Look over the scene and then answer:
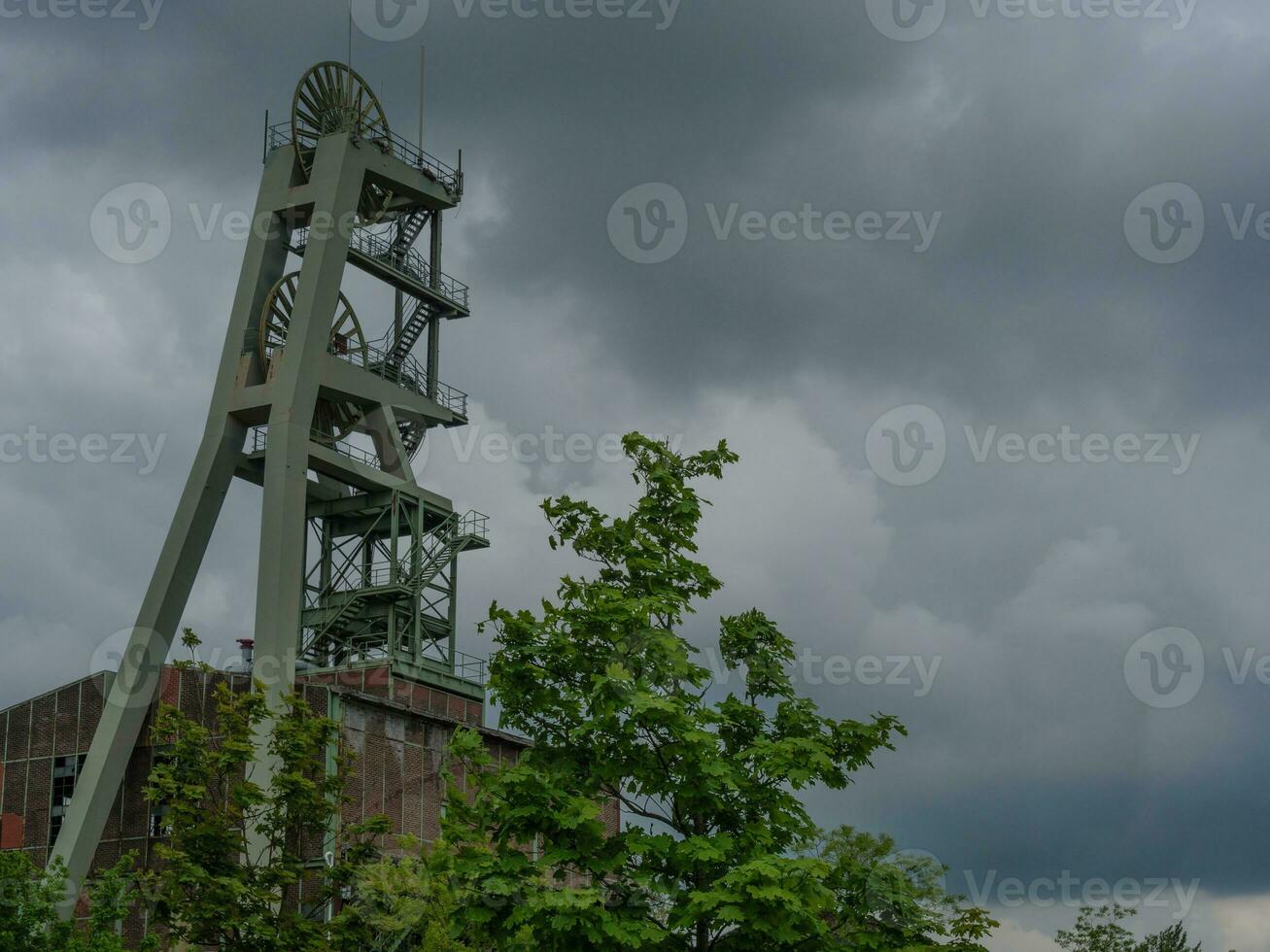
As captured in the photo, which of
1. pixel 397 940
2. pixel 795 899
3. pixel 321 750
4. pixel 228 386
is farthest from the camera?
pixel 228 386

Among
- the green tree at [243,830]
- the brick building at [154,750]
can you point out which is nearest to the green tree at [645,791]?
the green tree at [243,830]

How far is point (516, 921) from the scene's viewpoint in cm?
1848

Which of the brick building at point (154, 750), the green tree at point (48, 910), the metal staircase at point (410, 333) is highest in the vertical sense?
the metal staircase at point (410, 333)

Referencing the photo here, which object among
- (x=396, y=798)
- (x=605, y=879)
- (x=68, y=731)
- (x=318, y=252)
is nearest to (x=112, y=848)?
(x=68, y=731)

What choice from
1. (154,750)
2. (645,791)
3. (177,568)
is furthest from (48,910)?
(645,791)

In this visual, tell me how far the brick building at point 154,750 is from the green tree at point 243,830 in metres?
7.60

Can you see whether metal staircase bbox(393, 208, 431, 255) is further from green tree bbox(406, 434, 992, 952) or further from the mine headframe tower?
green tree bbox(406, 434, 992, 952)

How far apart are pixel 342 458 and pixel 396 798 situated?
11508 millimetres

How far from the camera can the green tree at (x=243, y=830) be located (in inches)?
1282

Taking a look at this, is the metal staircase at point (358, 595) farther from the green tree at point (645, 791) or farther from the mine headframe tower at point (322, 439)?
the green tree at point (645, 791)

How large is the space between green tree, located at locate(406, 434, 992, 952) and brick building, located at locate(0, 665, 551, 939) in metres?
25.6

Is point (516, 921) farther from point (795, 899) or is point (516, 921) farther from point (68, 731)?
point (68, 731)

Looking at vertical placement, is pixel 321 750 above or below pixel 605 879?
above

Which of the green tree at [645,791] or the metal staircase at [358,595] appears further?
the metal staircase at [358,595]
